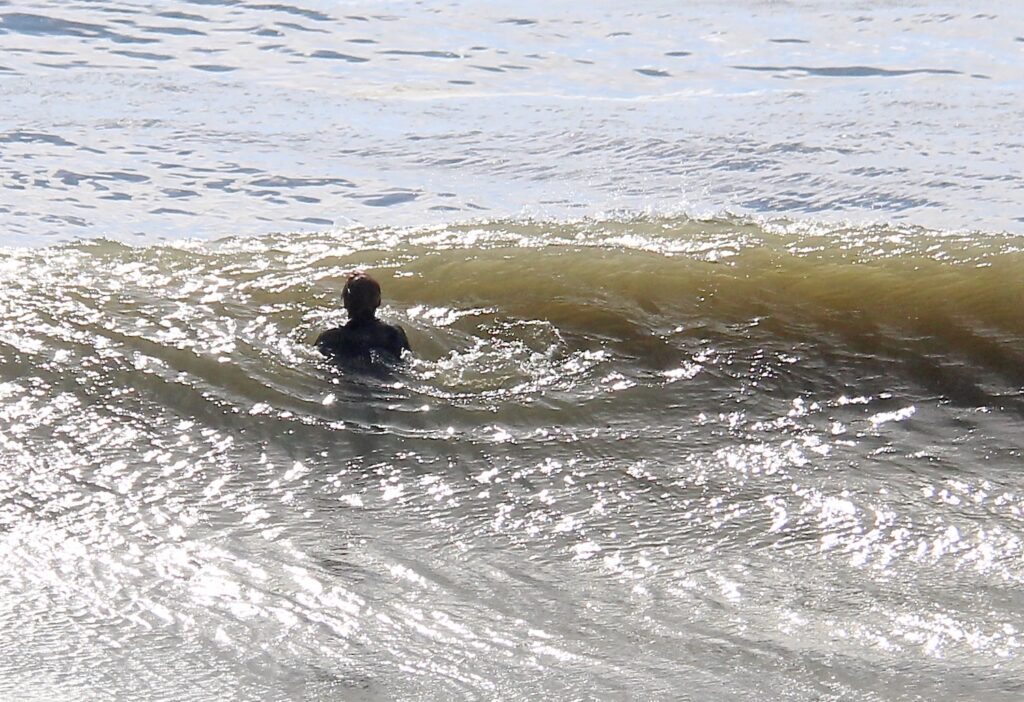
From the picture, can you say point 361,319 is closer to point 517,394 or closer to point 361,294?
point 361,294

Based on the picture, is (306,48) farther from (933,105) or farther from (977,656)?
(977,656)

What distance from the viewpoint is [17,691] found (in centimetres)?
325

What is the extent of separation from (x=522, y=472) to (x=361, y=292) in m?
1.08

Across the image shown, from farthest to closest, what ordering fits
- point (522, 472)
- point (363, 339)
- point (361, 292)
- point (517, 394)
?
point (363, 339)
point (517, 394)
point (361, 292)
point (522, 472)

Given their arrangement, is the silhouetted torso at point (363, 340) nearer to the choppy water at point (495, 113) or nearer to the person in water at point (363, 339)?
the person in water at point (363, 339)

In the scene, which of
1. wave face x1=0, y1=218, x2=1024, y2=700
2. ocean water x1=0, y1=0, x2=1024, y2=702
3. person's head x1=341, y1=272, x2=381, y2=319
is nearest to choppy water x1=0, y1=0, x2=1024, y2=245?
ocean water x1=0, y1=0, x2=1024, y2=702

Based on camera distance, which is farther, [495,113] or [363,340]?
[495,113]

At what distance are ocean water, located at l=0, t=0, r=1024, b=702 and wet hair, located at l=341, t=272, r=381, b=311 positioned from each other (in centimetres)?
33

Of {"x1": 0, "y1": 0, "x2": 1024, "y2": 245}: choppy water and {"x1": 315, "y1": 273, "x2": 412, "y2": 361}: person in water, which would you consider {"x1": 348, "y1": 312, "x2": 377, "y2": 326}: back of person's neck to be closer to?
{"x1": 315, "y1": 273, "x2": 412, "y2": 361}: person in water

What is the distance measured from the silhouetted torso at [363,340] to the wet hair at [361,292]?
0.14m

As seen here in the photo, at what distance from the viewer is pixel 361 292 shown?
18.1ft

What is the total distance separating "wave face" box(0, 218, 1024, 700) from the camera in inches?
140

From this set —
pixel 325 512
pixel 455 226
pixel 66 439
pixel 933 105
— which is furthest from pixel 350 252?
pixel 933 105

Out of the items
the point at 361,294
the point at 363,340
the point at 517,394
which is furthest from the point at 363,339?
the point at 517,394
